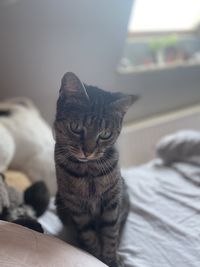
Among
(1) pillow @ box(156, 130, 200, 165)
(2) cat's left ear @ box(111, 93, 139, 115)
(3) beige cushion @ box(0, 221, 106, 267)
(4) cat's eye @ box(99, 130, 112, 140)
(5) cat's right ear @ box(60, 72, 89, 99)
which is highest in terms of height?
(5) cat's right ear @ box(60, 72, 89, 99)

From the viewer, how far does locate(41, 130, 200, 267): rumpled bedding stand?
1.06 meters

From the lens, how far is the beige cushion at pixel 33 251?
2.54 feet

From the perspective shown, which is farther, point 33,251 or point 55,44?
point 55,44

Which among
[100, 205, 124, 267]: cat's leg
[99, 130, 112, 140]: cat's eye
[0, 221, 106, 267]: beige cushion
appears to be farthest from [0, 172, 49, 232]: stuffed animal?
[99, 130, 112, 140]: cat's eye

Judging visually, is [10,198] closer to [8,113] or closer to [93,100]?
[93,100]

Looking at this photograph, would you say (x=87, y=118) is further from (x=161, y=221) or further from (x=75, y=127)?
(x=161, y=221)

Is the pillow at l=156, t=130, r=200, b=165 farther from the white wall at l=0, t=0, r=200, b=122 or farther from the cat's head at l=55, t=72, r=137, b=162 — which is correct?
the cat's head at l=55, t=72, r=137, b=162

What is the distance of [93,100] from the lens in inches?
35.6

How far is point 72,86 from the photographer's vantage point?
88 centimetres

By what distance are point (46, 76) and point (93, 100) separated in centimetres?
94

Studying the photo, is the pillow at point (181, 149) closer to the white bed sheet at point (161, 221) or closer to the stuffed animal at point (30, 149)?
the white bed sheet at point (161, 221)

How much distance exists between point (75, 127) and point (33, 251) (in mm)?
313

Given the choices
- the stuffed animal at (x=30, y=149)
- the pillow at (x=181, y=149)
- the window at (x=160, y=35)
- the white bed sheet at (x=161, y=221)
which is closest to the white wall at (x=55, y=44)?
the window at (x=160, y=35)

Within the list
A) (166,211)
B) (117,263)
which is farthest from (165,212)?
(117,263)
